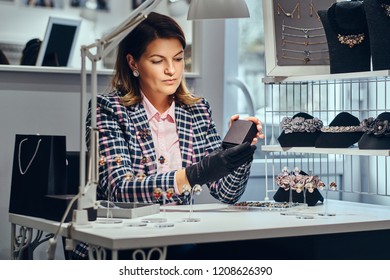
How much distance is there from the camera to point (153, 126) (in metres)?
3.12

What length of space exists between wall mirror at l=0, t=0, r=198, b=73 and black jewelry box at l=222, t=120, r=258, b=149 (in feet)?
3.51

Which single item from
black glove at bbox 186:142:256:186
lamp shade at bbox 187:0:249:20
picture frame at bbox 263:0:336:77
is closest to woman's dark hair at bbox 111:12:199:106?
lamp shade at bbox 187:0:249:20

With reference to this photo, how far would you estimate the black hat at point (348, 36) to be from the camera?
2.85 metres

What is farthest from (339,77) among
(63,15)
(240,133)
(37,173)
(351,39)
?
(63,15)

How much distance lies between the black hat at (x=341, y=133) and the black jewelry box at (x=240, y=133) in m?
0.29

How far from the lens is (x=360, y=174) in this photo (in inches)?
179

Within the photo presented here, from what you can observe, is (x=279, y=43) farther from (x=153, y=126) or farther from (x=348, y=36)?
(x=153, y=126)

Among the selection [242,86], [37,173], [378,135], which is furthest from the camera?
[242,86]

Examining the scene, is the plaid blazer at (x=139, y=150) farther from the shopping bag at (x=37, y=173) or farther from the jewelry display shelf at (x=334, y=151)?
the shopping bag at (x=37, y=173)

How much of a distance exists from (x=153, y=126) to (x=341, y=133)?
2.33 feet

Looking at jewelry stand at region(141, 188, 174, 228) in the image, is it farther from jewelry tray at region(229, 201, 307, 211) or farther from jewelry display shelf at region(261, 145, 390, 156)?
jewelry display shelf at region(261, 145, 390, 156)
